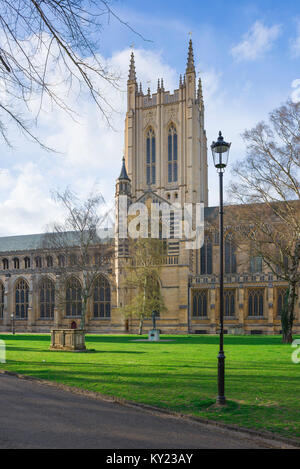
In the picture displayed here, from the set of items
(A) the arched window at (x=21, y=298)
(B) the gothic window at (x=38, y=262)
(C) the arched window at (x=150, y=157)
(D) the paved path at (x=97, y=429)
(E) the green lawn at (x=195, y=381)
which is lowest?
(A) the arched window at (x=21, y=298)


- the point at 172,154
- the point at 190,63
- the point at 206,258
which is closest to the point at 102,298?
the point at 206,258

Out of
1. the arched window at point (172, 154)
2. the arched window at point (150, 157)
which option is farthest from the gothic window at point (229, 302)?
the arched window at point (150, 157)

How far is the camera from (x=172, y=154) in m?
61.3

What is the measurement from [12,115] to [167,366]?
37.3 ft

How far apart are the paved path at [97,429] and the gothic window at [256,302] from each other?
38349 mm

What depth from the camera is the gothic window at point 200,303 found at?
47.2 m

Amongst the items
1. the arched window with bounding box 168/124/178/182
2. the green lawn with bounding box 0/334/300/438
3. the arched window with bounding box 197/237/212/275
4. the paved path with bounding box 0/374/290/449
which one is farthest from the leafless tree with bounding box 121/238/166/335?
the paved path with bounding box 0/374/290/449

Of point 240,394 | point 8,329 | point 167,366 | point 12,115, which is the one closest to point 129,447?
point 240,394

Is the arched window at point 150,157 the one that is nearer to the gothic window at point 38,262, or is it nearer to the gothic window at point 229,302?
the gothic window at point 38,262

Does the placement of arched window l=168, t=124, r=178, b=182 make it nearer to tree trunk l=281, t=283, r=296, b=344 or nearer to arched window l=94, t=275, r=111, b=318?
arched window l=94, t=275, r=111, b=318

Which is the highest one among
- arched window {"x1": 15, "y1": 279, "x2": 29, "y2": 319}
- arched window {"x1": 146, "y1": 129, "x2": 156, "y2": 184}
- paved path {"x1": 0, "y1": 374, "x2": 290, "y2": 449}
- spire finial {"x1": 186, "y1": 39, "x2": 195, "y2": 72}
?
spire finial {"x1": 186, "y1": 39, "x2": 195, "y2": 72}

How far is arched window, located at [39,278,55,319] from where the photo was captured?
185 feet

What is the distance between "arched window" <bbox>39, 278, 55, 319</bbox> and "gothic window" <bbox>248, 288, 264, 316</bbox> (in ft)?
85.9
